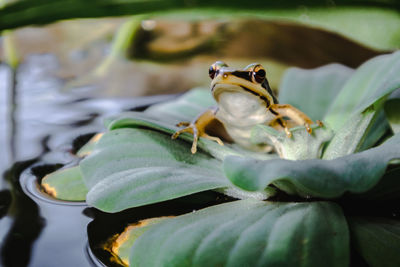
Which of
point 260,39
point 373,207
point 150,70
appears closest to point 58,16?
point 373,207

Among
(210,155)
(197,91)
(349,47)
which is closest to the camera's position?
(210,155)

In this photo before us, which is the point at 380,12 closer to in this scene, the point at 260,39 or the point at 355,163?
the point at 355,163

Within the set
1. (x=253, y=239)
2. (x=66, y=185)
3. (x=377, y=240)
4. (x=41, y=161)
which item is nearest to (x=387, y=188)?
(x=377, y=240)

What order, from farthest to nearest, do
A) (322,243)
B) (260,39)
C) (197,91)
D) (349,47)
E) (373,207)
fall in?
(260,39), (349,47), (197,91), (373,207), (322,243)

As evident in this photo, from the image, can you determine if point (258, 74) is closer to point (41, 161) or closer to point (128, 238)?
point (128, 238)

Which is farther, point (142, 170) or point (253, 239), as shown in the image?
point (142, 170)

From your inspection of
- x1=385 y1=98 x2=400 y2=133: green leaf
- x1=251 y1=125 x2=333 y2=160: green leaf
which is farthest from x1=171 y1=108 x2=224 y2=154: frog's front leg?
x1=385 y1=98 x2=400 y2=133: green leaf
